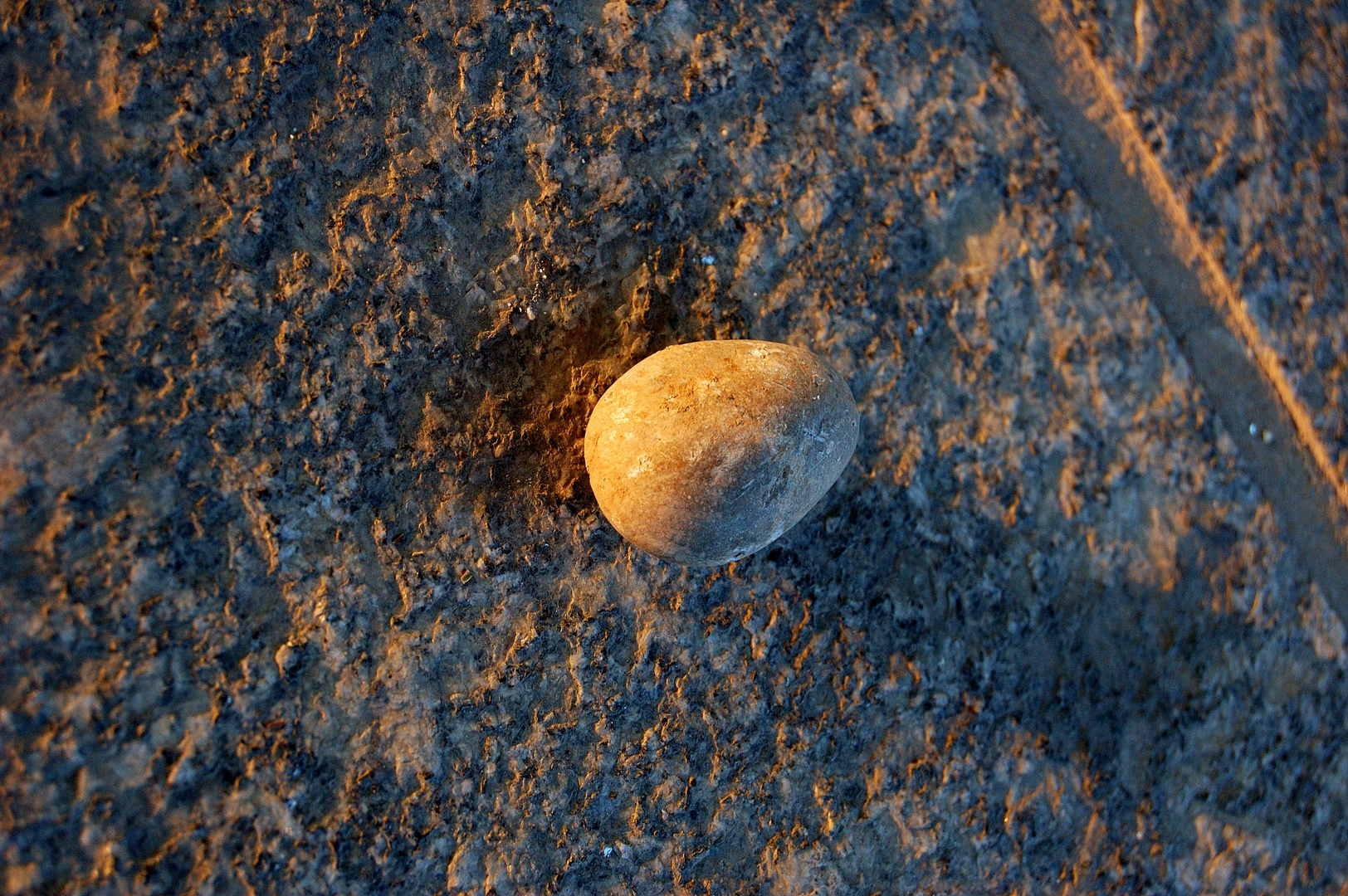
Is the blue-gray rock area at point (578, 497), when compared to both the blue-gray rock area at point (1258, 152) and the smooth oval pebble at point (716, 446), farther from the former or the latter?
the smooth oval pebble at point (716, 446)

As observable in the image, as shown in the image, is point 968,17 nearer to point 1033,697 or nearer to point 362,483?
point 1033,697

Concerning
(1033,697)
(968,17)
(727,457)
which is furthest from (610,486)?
(968,17)

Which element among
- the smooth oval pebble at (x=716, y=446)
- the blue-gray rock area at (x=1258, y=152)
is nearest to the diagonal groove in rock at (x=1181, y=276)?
the blue-gray rock area at (x=1258, y=152)

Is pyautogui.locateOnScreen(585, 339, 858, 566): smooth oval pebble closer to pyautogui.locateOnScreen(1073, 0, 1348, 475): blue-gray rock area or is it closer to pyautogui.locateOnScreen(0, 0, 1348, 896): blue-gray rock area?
pyautogui.locateOnScreen(0, 0, 1348, 896): blue-gray rock area

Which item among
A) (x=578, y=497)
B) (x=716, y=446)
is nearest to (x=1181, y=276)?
(x=716, y=446)

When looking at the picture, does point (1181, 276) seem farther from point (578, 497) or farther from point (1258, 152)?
point (578, 497)

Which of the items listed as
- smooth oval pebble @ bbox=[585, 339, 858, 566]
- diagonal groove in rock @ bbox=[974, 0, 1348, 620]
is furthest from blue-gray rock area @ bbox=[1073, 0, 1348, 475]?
smooth oval pebble @ bbox=[585, 339, 858, 566]
